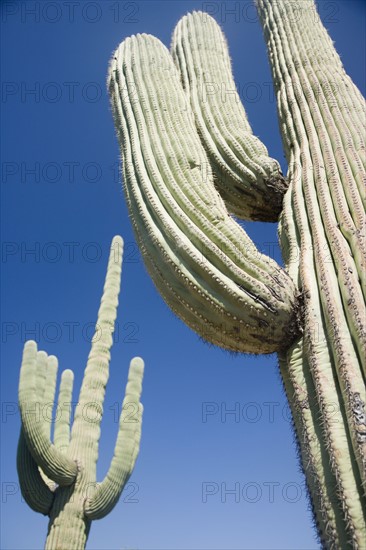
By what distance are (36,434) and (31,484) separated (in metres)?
0.45

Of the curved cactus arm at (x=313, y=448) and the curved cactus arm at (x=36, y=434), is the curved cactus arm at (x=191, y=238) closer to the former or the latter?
the curved cactus arm at (x=313, y=448)

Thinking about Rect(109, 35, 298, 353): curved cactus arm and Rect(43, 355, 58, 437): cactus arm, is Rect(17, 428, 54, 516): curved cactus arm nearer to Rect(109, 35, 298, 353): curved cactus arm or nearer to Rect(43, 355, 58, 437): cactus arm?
Rect(43, 355, 58, 437): cactus arm

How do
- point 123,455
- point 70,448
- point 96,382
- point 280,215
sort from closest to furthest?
point 280,215, point 123,455, point 70,448, point 96,382

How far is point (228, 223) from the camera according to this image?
7.39 ft

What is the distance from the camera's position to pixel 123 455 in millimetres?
3545

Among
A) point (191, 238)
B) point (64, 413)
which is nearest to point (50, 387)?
point (64, 413)

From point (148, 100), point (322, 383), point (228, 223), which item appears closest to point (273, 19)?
point (148, 100)

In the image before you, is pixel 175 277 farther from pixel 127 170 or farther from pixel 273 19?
pixel 273 19

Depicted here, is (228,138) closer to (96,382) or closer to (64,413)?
(96,382)

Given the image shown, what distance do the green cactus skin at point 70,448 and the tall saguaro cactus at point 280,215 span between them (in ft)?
5.42

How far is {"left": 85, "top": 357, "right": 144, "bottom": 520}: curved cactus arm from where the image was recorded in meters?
3.50

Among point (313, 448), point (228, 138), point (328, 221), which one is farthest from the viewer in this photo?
point (228, 138)

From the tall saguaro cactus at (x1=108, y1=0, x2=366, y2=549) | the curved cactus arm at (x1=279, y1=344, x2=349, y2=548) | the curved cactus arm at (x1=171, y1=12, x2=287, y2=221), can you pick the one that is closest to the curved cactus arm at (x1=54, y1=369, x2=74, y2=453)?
the tall saguaro cactus at (x1=108, y1=0, x2=366, y2=549)

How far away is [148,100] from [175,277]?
57.0 inches
